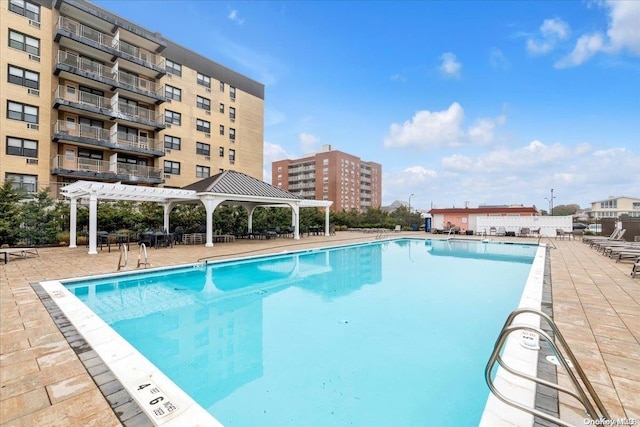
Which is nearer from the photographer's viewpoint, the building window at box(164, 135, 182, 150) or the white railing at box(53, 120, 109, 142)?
the white railing at box(53, 120, 109, 142)

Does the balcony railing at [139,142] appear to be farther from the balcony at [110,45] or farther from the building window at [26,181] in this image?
the building window at [26,181]

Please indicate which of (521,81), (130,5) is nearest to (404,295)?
(521,81)

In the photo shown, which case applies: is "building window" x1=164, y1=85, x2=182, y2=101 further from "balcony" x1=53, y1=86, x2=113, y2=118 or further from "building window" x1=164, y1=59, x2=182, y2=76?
"balcony" x1=53, y1=86, x2=113, y2=118

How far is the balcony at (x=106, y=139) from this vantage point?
1848cm

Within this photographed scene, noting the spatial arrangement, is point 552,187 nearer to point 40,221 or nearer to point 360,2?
point 360,2

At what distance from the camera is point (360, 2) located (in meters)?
15.8

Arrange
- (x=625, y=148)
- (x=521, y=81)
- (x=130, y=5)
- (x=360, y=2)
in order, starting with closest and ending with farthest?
(x=360, y=2)
(x=521, y=81)
(x=130, y=5)
(x=625, y=148)

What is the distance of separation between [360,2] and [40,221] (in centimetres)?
1918

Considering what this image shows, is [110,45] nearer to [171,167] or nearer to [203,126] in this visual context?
[203,126]

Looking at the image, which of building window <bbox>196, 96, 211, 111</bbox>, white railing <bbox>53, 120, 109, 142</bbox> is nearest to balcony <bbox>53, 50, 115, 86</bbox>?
white railing <bbox>53, 120, 109, 142</bbox>

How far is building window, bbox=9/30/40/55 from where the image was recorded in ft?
57.3

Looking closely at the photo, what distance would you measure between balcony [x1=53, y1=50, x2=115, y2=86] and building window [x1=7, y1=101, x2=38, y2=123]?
2775mm

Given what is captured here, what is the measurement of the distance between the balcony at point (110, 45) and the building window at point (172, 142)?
187 inches

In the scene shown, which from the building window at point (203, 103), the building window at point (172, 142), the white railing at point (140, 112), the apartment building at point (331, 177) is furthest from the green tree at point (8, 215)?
the apartment building at point (331, 177)
